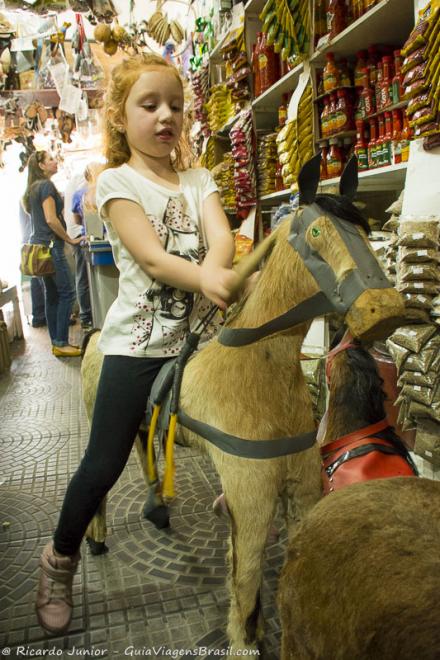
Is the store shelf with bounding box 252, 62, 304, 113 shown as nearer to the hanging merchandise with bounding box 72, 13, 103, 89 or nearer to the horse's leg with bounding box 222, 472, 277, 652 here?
the horse's leg with bounding box 222, 472, 277, 652

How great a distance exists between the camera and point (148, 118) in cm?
138

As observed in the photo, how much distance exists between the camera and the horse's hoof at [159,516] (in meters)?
2.20

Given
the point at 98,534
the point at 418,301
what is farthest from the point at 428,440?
the point at 98,534

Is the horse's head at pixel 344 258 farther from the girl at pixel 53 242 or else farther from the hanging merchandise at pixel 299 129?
the girl at pixel 53 242

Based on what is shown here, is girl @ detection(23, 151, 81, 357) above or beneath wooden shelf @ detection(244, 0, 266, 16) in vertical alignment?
beneath

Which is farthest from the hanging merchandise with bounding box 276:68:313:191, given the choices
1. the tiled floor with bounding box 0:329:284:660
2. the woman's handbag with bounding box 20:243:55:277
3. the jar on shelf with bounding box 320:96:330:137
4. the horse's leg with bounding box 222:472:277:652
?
the woman's handbag with bounding box 20:243:55:277

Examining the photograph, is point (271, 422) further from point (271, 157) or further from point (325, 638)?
point (271, 157)

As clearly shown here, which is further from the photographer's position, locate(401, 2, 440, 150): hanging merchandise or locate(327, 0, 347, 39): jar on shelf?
locate(327, 0, 347, 39): jar on shelf

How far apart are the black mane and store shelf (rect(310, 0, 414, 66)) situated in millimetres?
1395

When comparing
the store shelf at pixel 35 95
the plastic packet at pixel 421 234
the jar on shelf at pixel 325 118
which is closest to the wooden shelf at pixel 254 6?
the jar on shelf at pixel 325 118

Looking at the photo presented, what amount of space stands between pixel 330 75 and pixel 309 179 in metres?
1.76

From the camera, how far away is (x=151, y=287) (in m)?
1.42

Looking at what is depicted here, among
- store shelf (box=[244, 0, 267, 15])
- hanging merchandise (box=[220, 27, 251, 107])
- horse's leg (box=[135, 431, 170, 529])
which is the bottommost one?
horse's leg (box=[135, 431, 170, 529])

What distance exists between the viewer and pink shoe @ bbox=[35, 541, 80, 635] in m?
1.55
